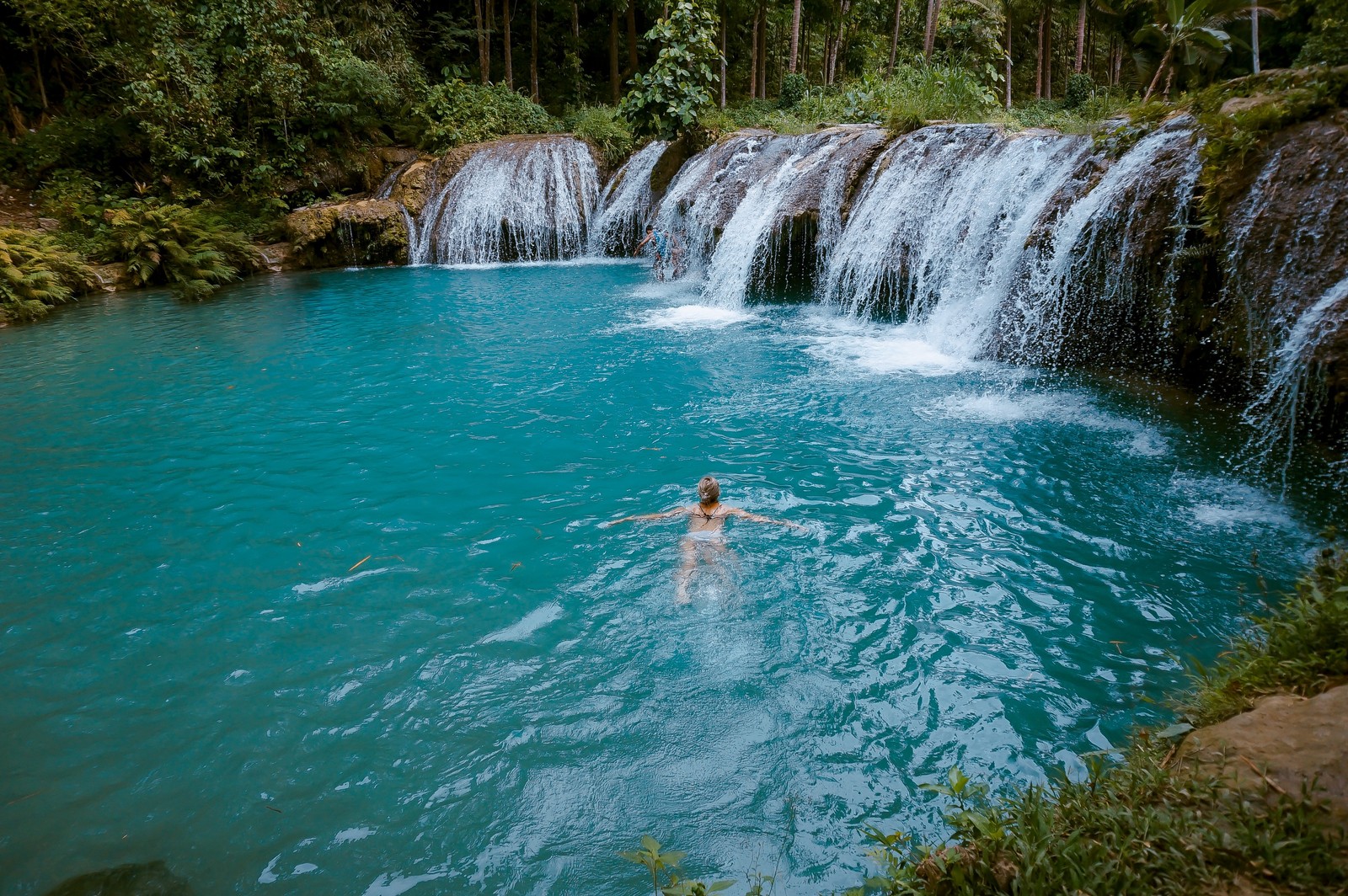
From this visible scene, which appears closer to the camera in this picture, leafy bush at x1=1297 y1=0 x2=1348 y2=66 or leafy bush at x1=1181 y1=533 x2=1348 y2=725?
leafy bush at x1=1181 y1=533 x2=1348 y2=725

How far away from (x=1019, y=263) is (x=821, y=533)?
19.7ft

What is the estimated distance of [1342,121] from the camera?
618cm

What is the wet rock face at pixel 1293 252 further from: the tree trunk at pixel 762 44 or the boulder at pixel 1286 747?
the tree trunk at pixel 762 44

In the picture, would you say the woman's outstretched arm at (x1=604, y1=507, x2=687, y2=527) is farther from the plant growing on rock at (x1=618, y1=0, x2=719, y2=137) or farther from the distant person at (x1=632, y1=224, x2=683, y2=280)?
the plant growing on rock at (x1=618, y1=0, x2=719, y2=137)

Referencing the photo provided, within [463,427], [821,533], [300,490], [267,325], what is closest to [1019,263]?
[821,533]

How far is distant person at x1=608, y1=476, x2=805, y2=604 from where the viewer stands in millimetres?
5227

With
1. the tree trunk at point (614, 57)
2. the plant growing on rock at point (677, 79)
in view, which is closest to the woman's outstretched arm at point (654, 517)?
the plant growing on rock at point (677, 79)

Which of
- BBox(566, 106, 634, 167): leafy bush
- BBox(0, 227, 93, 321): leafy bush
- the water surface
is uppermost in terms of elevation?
BBox(566, 106, 634, 167): leafy bush

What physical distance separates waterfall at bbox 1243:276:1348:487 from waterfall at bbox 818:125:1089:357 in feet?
11.9

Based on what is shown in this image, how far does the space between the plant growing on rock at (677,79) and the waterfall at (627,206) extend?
2.65 ft

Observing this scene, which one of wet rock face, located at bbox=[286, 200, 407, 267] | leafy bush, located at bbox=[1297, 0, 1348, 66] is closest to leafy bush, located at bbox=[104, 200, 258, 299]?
wet rock face, located at bbox=[286, 200, 407, 267]

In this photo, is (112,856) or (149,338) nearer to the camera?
(112,856)

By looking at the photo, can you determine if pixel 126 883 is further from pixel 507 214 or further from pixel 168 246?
pixel 507 214

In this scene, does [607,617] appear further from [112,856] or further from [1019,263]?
[1019,263]
